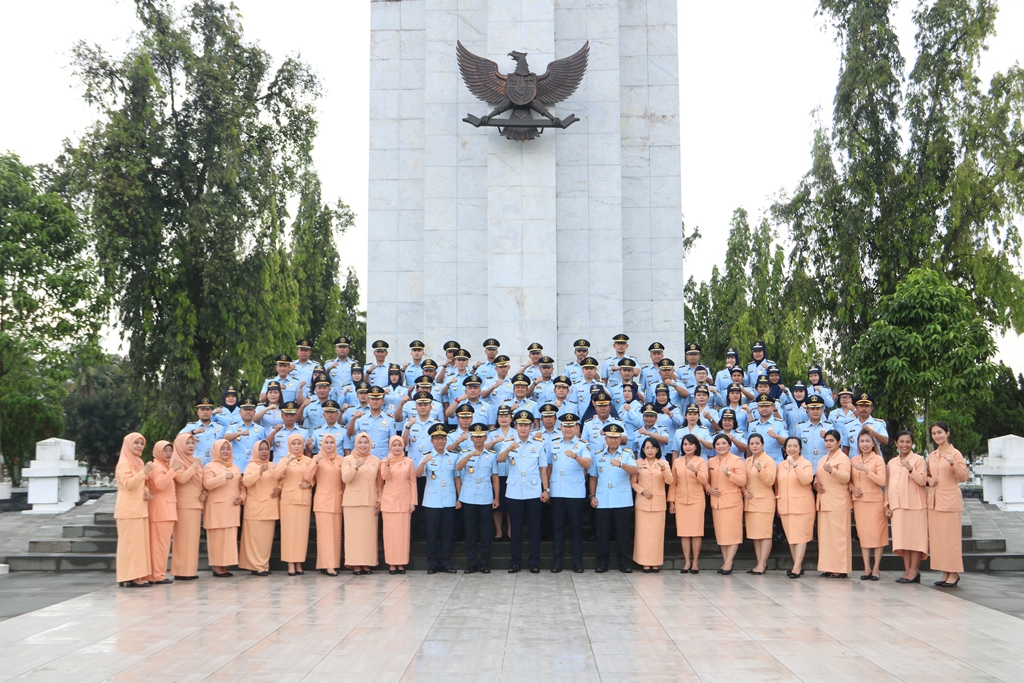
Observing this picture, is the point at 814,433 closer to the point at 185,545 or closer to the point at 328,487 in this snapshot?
the point at 328,487

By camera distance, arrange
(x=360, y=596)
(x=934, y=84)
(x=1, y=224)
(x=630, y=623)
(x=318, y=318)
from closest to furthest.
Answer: (x=630, y=623) → (x=360, y=596) → (x=1, y=224) → (x=934, y=84) → (x=318, y=318)

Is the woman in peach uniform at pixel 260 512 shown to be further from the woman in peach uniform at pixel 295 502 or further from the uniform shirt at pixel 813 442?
the uniform shirt at pixel 813 442

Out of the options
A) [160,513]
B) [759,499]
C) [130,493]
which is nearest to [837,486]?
[759,499]

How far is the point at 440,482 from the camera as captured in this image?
10961 mm

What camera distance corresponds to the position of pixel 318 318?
3369 centimetres

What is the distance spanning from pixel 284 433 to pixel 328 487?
1243 millimetres

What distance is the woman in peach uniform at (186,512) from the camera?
10.7 m

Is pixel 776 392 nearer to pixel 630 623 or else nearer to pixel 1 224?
pixel 630 623

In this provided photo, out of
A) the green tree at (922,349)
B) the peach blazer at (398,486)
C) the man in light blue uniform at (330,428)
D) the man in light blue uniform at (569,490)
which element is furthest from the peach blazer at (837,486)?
the green tree at (922,349)

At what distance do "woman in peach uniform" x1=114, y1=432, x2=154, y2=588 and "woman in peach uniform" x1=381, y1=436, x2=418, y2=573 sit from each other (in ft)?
7.99

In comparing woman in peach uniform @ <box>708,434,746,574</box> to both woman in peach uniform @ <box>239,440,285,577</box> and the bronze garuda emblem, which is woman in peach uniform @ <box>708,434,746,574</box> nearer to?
woman in peach uniform @ <box>239,440,285,577</box>

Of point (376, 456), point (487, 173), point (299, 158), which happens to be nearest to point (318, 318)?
point (299, 158)

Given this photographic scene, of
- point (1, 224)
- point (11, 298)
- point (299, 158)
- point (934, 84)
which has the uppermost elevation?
point (934, 84)

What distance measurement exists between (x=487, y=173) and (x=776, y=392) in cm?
682
